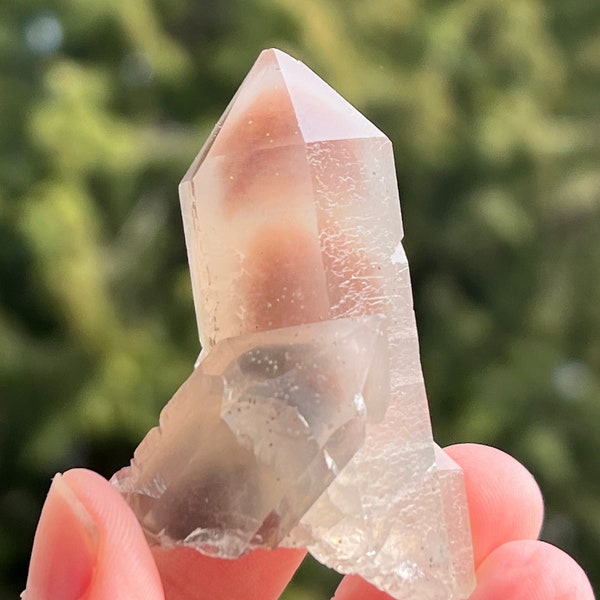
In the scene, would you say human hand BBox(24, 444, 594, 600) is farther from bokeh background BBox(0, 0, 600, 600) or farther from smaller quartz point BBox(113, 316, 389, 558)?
bokeh background BBox(0, 0, 600, 600)

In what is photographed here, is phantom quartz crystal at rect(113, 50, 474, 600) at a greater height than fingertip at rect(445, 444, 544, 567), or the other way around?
phantom quartz crystal at rect(113, 50, 474, 600)

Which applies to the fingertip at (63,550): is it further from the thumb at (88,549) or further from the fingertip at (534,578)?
the fingertip at (534,578)

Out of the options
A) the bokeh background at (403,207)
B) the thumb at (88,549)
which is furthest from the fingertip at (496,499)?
the bokeh background at (403,207)

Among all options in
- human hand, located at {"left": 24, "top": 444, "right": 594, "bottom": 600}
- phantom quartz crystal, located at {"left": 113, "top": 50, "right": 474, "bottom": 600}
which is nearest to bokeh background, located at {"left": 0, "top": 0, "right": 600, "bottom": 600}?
human hand, located at {"left": 24, "top": 444, "right": 594, "bottom": 600}

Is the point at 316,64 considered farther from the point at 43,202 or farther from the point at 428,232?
the point at 43,202

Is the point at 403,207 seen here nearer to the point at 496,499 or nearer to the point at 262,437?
the point at 496,499

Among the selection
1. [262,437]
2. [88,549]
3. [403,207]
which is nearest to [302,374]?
[262,437]
